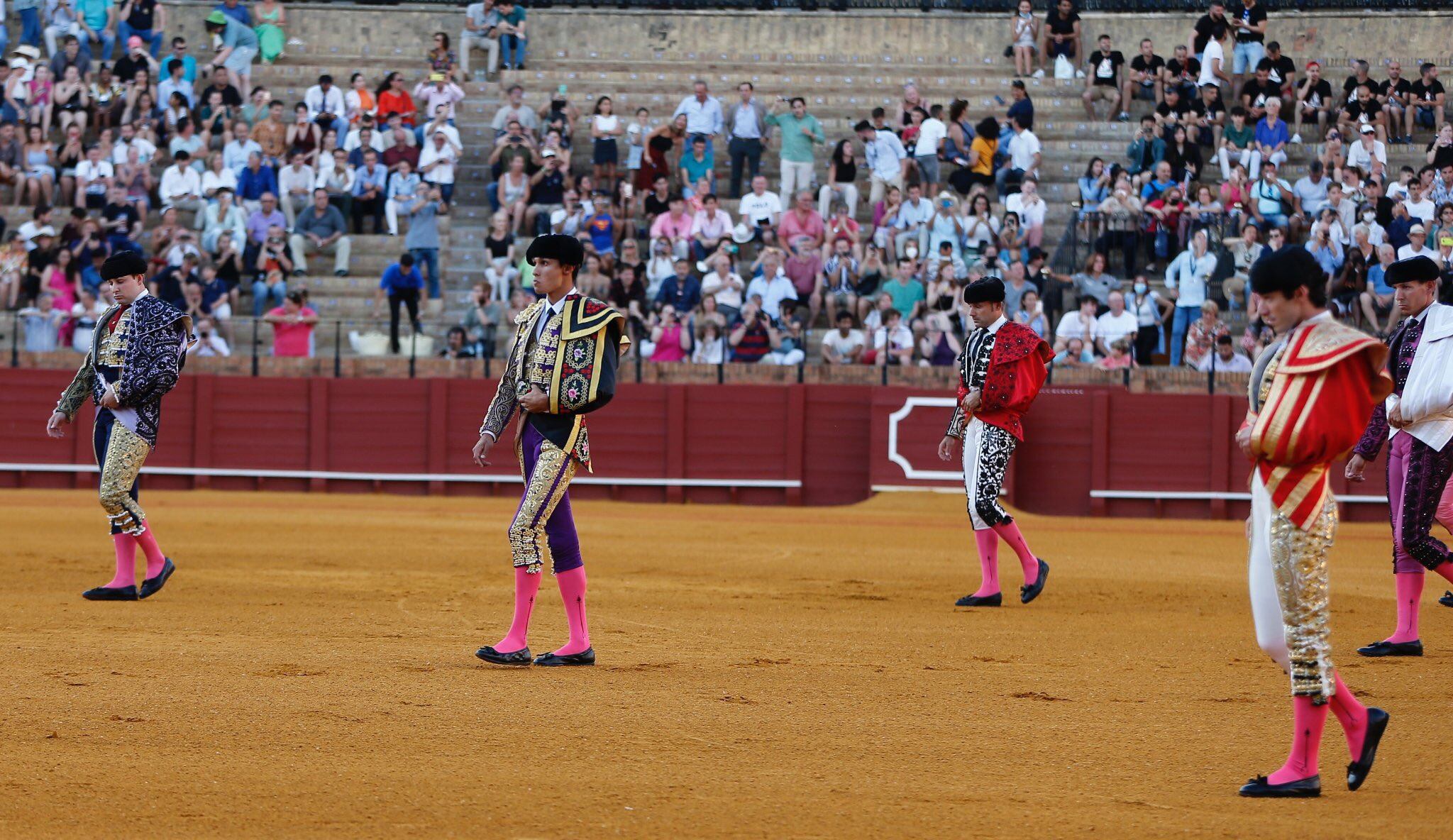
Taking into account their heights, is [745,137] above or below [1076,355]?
above

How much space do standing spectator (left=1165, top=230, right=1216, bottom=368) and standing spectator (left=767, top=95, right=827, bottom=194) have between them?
4.60 m

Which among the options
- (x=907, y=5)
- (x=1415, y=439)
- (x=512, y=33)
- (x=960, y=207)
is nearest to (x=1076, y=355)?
(x=960, y=207)

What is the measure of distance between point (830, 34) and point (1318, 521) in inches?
769

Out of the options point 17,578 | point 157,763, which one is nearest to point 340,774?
point 157,763

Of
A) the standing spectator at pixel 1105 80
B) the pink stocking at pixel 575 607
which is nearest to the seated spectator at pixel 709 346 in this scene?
the standing spectator at pixel 1105 80

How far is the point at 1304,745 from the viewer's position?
4.46 metres

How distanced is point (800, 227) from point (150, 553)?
33.7ft

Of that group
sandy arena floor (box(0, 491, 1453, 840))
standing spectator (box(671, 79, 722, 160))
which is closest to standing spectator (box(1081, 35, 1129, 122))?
standing spectator (box(671, 79, 722, 160))

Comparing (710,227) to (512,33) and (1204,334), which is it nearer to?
(1204,334)

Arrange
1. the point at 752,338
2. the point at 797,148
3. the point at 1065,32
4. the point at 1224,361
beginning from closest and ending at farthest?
the point at 1224,361
the point at 752,338
the point at 797,148
the point at 1065,32

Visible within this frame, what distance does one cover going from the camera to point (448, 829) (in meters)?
4.03

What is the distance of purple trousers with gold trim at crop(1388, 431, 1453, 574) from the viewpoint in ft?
22.6

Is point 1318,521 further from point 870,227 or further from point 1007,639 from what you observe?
point 870,227

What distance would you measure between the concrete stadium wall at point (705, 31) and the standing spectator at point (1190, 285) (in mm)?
6986
